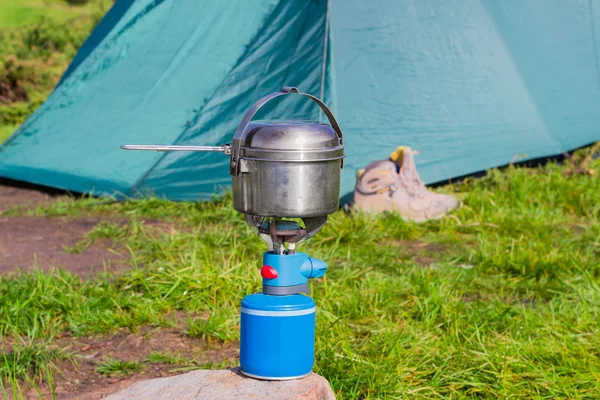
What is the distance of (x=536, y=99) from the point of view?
564 centimetres

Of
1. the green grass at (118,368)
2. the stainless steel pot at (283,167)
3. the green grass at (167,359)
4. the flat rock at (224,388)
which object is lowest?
the green grass at (118,368)

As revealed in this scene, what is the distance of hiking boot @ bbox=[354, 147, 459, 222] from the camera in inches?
190

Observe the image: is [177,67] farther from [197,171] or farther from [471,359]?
[471,359]

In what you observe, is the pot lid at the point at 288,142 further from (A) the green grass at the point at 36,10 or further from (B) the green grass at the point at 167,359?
(A) the green grass at the point at 36,10

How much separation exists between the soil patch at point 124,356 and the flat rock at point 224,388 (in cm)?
63

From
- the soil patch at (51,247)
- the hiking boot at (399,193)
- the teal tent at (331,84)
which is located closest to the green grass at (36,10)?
the teal tent at (331,84)

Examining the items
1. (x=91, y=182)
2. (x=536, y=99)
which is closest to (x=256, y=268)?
(x=91, y=182)

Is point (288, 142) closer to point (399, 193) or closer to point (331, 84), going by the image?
point (399, 193)

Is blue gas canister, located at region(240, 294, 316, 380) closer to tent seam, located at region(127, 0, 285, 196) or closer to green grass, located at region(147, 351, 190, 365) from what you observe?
green grass, located at region(147, 351, 190, 365)

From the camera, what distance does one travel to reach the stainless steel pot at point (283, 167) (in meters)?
2.09

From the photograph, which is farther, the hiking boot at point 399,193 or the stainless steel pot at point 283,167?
the hiking boot at point 399,193

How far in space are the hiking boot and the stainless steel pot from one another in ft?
8.74

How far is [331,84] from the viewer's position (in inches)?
202

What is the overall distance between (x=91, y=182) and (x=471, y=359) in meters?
3.21
